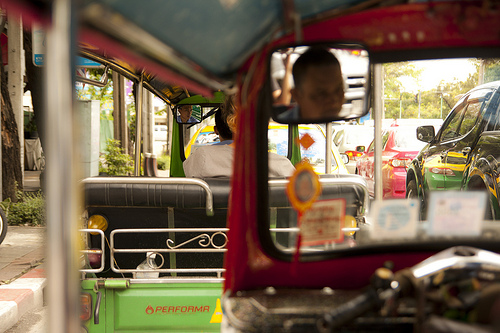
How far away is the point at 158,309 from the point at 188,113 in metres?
3.46

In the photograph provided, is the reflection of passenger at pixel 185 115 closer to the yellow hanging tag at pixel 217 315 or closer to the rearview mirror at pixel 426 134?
the rearview mirror at pixel 426 134

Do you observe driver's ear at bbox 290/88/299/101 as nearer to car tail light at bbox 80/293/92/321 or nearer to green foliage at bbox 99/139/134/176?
car tail light at bbox 80/293/92/321

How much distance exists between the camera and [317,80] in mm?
1623

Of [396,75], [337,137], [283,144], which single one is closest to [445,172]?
[283,144]

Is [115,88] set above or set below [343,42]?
above

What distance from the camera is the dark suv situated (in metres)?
2.39

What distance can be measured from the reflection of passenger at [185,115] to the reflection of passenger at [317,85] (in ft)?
15.6

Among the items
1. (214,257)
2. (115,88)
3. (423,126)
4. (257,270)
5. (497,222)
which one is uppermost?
(115,88)

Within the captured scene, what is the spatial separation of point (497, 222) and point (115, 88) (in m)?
12.8

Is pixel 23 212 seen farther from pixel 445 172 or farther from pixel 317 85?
pixel 317 85

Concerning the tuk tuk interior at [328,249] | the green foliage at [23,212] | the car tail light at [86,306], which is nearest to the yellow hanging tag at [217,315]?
the car tail light at [86,306]

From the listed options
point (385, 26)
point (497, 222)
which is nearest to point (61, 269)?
point (385, 26)

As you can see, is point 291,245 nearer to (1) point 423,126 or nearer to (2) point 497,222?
(2) point 497,222

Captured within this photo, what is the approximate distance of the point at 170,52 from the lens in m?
1.62
